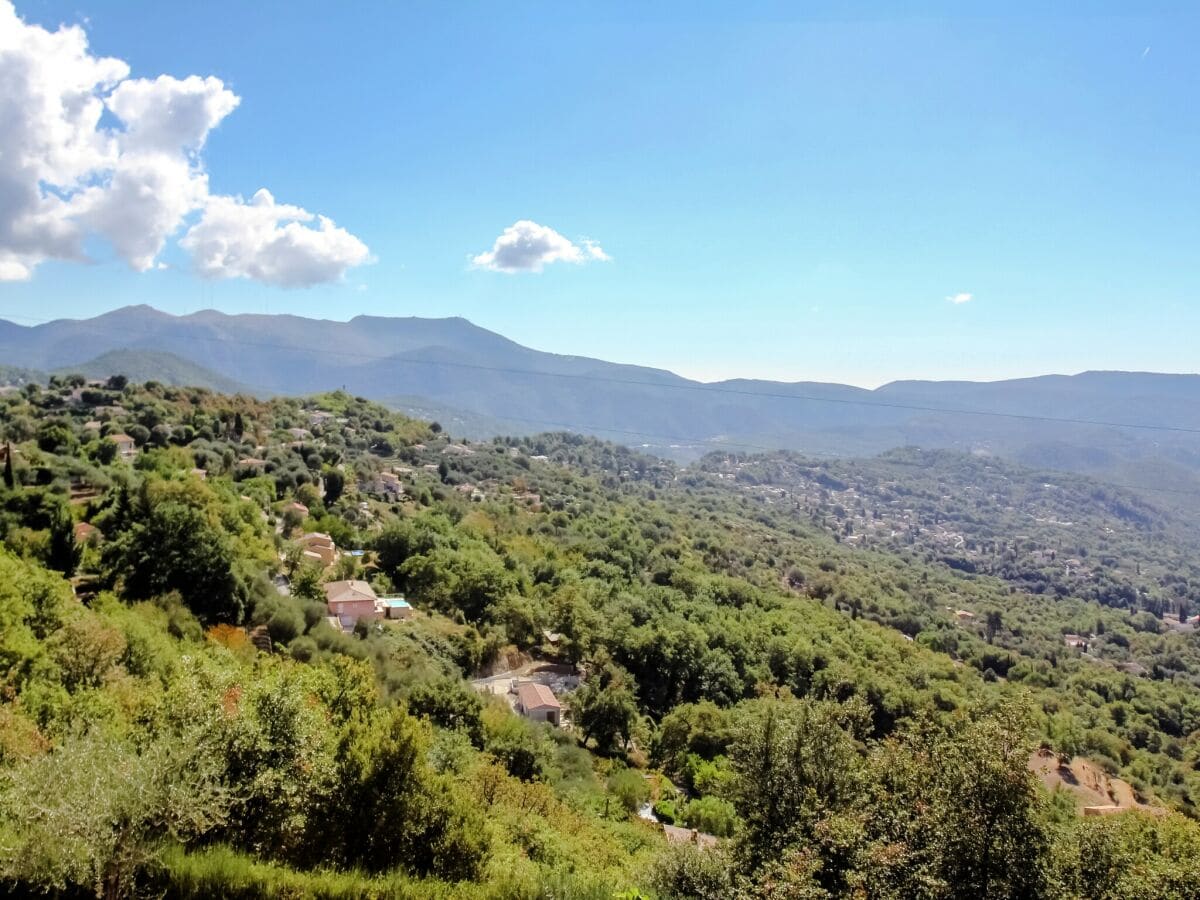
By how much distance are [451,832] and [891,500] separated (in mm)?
192773

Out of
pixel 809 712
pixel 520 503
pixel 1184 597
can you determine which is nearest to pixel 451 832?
pixel 809 712

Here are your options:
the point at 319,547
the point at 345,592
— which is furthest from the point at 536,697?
the point at 319,547

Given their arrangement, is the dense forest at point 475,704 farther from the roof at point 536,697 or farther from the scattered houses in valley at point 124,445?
the roof at point 536,697

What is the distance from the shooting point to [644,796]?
66.0ft

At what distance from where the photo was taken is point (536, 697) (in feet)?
84.4

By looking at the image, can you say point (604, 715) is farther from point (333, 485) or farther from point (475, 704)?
point (333, 485)

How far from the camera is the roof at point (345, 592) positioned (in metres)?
26.9

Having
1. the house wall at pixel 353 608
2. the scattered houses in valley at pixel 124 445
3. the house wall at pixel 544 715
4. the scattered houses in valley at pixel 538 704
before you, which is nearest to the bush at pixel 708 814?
the house wall at pixel 544 715

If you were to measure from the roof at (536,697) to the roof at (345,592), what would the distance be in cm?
747

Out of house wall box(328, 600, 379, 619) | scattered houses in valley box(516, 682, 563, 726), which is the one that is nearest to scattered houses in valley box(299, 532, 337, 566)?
house wall box(328, 600, 379, 619)

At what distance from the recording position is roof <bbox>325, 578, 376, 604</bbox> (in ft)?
88.3

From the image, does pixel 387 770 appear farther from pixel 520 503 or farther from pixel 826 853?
pixel 520 503

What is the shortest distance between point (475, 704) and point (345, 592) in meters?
11.6

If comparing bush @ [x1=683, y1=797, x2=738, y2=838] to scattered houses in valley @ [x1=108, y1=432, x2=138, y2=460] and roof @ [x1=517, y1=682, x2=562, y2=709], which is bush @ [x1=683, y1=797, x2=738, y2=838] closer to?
roof @ [x1=517, y1=682, x2=562, y2=709]
